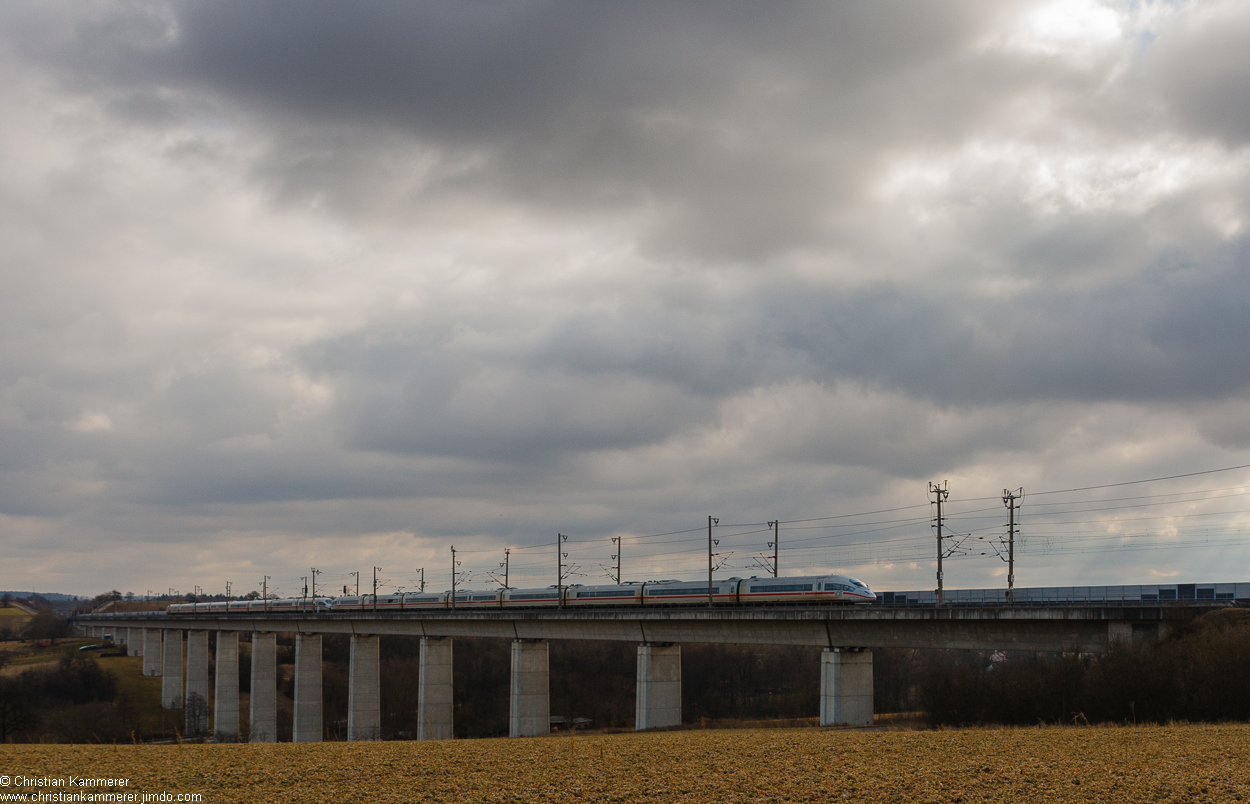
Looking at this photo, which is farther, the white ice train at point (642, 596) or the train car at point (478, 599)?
the train car at point (478, 599)

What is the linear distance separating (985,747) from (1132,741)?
4.09 metres

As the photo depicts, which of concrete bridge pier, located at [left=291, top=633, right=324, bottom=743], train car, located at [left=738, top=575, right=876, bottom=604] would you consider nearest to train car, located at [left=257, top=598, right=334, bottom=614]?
concrete bridge pier, located at [left=291, top=633, right=324, bottom=743]

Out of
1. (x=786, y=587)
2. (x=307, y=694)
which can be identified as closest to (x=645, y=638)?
(x=786, y=587)

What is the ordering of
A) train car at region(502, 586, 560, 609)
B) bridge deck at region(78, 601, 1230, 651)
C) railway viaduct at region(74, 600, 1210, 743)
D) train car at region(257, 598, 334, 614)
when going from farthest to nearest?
train car at region(257, 598, 334, 614) → train car at region(502, 586, 560, 609) → railway viaduct at region(74, 600, 1210, 743) → bridge deck at region(78, 601, 1230, 651)

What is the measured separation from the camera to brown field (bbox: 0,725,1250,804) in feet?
64.8

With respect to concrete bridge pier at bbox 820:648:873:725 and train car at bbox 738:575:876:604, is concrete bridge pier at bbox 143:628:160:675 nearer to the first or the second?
train car at bbox 738:575:876:604

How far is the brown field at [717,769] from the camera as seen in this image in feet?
64.8

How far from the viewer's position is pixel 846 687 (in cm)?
5153

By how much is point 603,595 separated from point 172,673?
291ft

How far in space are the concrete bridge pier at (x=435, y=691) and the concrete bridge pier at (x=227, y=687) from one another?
35785 mm

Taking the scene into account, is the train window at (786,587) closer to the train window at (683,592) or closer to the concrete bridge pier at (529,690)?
the train window at (683,592)

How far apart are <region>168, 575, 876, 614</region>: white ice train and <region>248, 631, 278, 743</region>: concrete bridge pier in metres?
6.57

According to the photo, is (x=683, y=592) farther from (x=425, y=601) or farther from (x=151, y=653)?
(x=151, y=653)

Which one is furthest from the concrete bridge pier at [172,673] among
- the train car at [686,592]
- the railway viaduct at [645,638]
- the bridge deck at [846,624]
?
the train car at [686,592]
